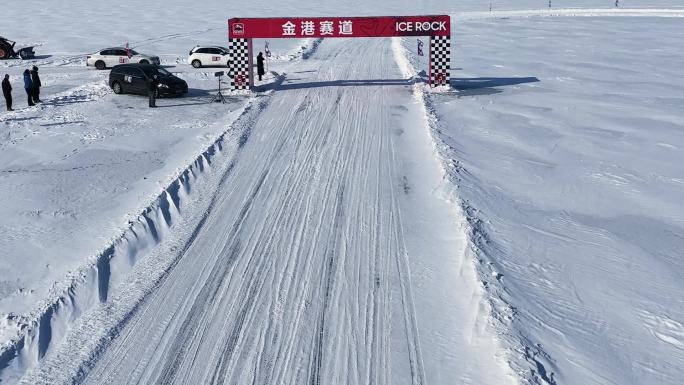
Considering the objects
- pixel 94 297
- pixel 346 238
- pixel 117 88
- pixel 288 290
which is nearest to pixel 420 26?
pixel 117 88

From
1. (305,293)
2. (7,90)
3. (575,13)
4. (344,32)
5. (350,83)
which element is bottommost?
(305,293)

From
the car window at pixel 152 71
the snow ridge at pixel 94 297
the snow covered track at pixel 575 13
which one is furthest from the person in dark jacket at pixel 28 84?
the snow covered track at pixel 575 13

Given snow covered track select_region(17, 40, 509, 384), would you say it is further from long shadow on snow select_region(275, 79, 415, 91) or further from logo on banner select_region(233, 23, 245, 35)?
long shadow on snow select_region(275, 79, 415, 91)

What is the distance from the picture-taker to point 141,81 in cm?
2288

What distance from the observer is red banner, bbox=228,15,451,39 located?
77.7ft

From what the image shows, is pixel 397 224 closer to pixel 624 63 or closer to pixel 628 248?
pixel 628 248

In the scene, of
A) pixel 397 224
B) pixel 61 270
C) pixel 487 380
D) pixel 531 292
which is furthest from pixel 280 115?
pixel 487 380

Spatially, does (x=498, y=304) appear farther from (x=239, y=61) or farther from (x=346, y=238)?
(x=239, y=61)

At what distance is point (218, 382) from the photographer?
6586 millimetres

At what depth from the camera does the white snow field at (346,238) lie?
7.06 m

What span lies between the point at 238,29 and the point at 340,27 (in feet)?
12.8

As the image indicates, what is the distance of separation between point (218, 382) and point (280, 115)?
13753 mm

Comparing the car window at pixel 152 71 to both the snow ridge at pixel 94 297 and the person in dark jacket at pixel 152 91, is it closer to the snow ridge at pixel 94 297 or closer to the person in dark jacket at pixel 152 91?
the person in dark jacket at pixel 152 91

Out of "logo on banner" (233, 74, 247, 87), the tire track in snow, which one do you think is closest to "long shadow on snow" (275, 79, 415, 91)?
"logo on banner" (233, 74, 247, 87)
